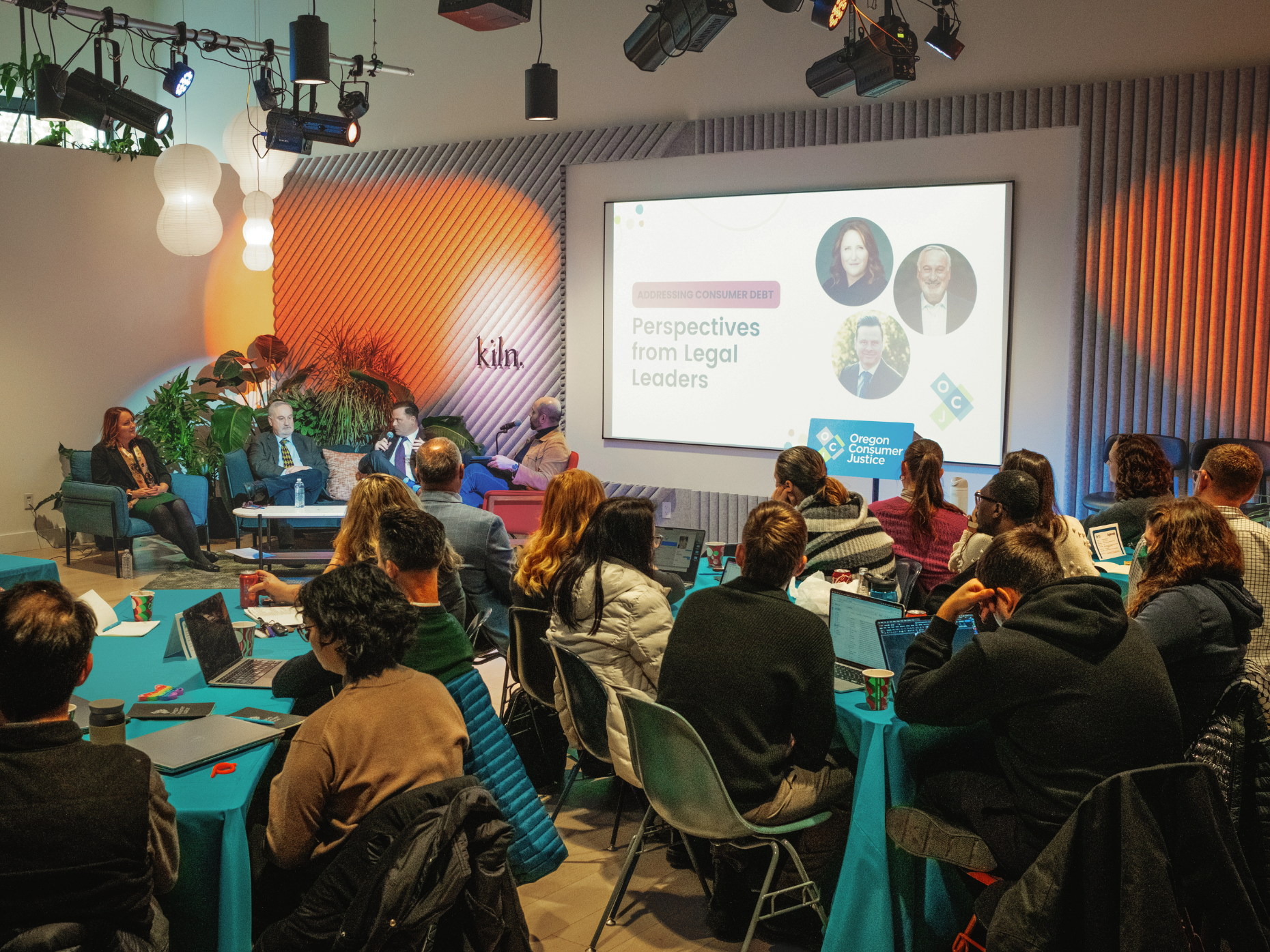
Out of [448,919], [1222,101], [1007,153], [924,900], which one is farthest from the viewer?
[1007,153]

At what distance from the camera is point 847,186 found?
7301 millimetres

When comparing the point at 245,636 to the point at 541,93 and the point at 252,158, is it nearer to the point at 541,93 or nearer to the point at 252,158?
the point at 541,93

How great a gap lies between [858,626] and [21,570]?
3.60 m

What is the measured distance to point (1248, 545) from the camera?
11.2 feet

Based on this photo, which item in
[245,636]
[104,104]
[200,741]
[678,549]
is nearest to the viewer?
[200,741]

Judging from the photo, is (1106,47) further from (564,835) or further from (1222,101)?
(564,835)

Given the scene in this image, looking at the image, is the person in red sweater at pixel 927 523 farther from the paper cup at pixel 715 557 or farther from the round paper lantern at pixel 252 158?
the round paper lantern at pixel 252 158

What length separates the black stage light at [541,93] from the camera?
275 inches

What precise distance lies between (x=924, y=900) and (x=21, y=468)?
892cm

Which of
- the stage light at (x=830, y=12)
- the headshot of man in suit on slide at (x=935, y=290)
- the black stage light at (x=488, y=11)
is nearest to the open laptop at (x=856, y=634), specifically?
the black stage light at (x=488, y=11)

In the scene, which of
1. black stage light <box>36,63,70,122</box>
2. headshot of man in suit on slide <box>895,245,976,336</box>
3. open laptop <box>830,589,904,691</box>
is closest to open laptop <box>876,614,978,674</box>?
open laptop <box>830,589,904,691</box>

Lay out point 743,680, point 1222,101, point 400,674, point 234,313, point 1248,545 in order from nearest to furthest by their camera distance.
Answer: point 400,674
point 743,680
point 1248,545
point 1222,101
point 234,313

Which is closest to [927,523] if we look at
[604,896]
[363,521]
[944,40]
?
[604,896]

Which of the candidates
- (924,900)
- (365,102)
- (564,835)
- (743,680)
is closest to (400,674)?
(743,680)
